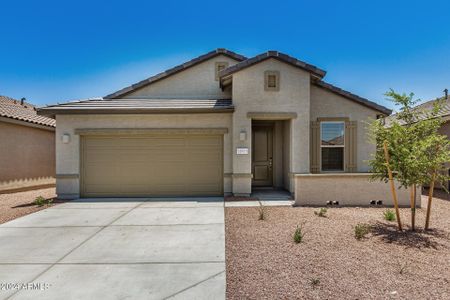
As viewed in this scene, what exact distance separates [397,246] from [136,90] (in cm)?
1188

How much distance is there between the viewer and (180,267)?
4047 millimetres

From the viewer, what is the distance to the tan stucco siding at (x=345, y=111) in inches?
404

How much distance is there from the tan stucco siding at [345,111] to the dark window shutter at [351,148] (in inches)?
6.4

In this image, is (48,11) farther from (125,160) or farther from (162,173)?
(162,173)

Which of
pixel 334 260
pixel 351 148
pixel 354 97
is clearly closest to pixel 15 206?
pixel 334 260

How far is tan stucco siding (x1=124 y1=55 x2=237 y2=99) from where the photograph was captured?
41.5 feet

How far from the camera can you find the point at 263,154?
1166 cm

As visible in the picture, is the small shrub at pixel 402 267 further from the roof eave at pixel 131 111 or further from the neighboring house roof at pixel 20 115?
the neighboring house roof at pixel 20 115

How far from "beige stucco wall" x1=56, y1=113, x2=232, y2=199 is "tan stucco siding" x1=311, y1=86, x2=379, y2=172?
368 cm

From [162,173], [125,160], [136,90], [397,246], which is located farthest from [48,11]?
[397,246]

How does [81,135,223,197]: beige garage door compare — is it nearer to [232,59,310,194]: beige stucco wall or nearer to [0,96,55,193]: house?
[232,59,310,194]: beige stucco wall

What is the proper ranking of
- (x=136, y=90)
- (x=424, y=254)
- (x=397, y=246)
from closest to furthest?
(x=424, y=254), (x=397, y=246), (x=136, y=90)

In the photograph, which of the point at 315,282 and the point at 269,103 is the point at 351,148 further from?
the point at 315,282

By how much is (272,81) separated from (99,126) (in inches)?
271
